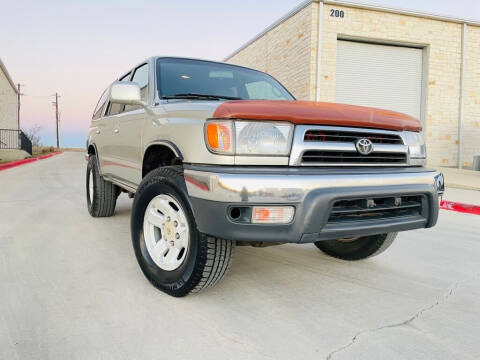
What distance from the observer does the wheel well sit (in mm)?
3037

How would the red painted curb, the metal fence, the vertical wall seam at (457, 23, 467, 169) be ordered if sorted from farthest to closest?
1. the metal fence
2. the vertical wall seam at (457, 23, 467, 169)
3. the red painted curb

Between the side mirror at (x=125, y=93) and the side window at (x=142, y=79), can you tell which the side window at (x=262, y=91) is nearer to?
the side window at (x=142, y=79)

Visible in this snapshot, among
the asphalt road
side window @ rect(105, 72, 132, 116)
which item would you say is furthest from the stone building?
the asphalt road

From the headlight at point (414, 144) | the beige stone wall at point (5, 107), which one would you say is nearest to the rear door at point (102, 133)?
the headlight at point (414, 144)

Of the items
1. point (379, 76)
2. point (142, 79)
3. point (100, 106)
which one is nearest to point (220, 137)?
point (142, 79)

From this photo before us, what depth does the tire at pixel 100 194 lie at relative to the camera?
5.05 metres

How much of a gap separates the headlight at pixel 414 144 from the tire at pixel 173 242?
141cm

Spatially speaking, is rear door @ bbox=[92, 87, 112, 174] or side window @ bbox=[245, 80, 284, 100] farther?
rear door @ bbox=[92, 87, 112, 174]

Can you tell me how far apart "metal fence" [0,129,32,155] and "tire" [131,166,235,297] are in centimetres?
2727

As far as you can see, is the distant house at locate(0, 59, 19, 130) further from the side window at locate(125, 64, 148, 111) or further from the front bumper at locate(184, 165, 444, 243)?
the front bumper at locate(184, 165, 444, 243)

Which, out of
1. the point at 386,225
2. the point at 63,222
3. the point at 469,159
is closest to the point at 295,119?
the point at 386,225

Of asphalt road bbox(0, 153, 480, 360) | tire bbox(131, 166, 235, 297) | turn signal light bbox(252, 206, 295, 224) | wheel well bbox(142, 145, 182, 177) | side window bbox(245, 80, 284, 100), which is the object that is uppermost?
side window bbox(245, 80, 284, 100)

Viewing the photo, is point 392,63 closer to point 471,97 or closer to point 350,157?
point 471,97

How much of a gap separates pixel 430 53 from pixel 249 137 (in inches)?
599
